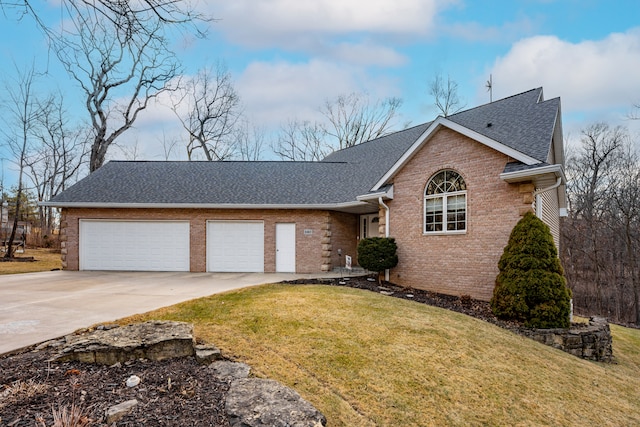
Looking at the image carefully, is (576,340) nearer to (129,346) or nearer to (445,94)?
(129,346)

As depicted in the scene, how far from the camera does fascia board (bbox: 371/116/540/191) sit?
829cm

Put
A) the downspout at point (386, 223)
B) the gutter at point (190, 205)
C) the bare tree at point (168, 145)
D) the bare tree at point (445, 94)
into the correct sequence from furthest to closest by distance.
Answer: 1. the bare tree at point (168, 145)
2. the bare tree at point (445, 94)
3. the gutter at point (190, 205)
4. the downspout at point (386, 223)

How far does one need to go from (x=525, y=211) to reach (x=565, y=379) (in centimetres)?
420

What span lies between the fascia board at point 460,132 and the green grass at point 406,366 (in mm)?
4042

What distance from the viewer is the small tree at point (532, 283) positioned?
7.39 m

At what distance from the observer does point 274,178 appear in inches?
624

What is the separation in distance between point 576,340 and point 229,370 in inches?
289

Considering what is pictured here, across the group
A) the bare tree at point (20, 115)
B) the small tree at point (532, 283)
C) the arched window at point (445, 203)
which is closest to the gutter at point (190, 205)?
the arched window at point (445, 203)

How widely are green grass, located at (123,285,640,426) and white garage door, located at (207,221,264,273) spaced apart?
6396 mm

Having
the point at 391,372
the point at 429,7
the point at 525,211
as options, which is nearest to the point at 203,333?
the point at 391,372

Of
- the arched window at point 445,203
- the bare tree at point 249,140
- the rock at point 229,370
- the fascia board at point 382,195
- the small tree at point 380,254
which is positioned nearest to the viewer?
the rock at point 229,370

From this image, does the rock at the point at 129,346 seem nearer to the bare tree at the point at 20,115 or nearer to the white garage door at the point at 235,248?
the white garage door at the point at 235,248

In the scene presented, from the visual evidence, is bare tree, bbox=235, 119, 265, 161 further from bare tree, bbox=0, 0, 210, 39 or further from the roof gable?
bare tree, bbox=0, 0, 210, 39

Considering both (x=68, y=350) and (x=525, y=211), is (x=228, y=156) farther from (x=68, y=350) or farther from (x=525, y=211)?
(x=68, y=350)
